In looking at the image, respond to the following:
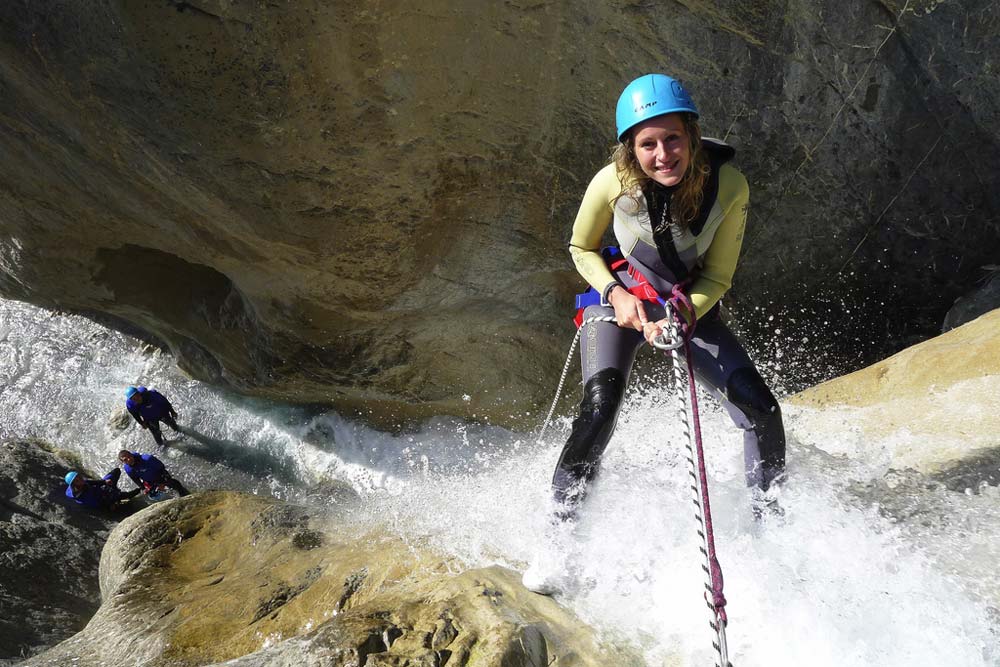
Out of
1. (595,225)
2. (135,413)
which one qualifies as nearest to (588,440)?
(595,225)

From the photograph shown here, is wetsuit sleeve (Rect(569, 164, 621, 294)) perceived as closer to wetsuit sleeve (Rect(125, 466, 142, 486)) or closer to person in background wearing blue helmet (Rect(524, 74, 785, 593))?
person in background wearing blue helmet (Rect(524, 74, 785, 593))

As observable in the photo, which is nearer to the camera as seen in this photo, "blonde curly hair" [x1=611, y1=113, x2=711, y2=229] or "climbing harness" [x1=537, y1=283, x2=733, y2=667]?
"climbing harness" [x1=537, y1=283, x2=733, y2=667]

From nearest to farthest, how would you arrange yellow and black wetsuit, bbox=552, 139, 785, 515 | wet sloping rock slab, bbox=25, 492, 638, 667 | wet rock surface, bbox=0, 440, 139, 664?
wet sloping rock slab, bbox=25, 492, 638, 667, yellow and black wetsuit, bbox=552, 139, 785, 515, wet rock surface, bbox=0, 440, 139, 664

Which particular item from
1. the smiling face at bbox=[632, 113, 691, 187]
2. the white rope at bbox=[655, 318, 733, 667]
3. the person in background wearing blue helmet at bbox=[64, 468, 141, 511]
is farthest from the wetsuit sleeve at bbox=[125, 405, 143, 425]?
the smiling face at bbox=[632, 113, 691, 187]

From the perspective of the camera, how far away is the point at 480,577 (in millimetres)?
2873

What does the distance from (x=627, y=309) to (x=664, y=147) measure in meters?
0.62

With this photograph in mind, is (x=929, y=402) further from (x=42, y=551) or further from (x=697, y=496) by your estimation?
(x=42, y=551)

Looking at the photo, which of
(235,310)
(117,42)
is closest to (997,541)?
(117,42)

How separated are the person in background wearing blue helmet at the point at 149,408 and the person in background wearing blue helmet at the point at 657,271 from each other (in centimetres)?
625

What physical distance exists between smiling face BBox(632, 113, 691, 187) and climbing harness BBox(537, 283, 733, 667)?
46 cm

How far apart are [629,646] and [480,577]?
62 centimetres

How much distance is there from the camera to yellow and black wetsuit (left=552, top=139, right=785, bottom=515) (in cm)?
283

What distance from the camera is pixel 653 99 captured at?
8.54ft

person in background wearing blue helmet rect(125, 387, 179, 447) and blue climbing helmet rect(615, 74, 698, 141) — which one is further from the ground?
blue climbing helmet rect(615, 74, 698, 141)
